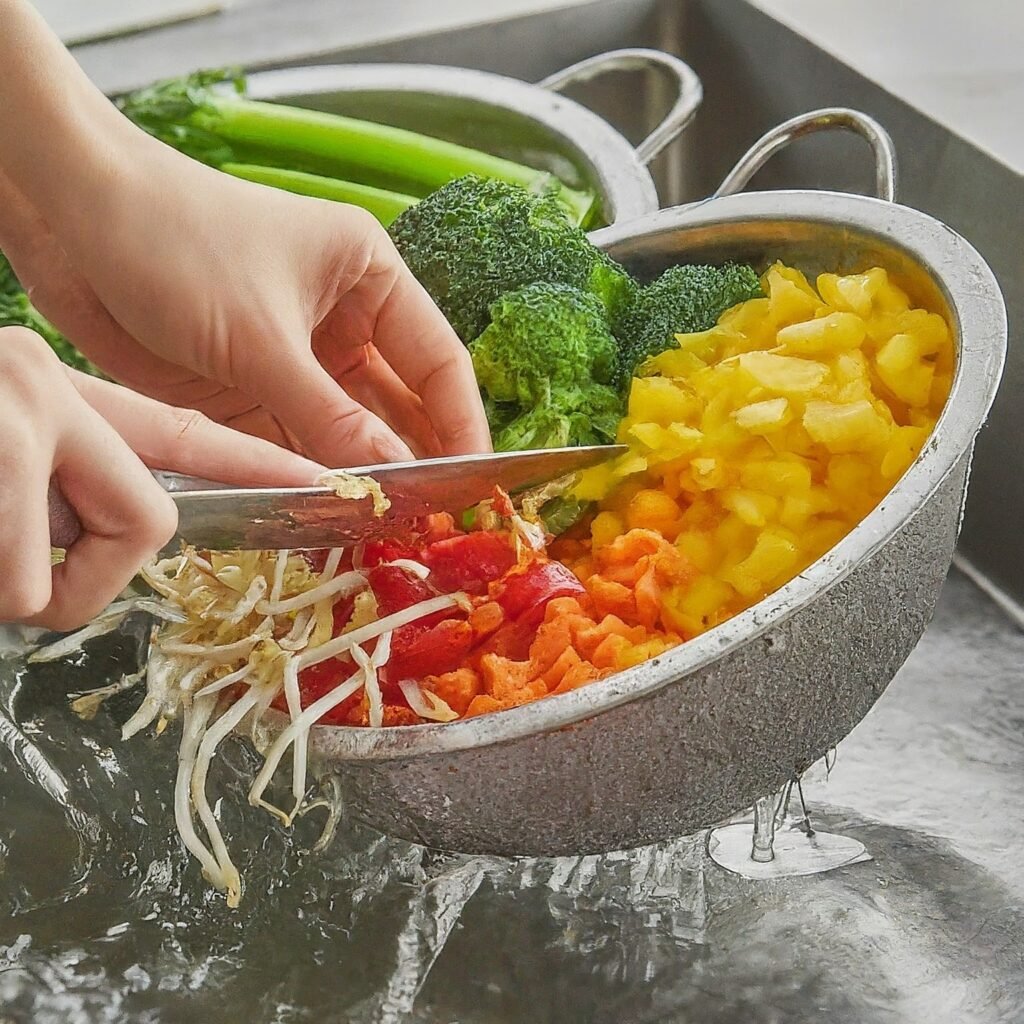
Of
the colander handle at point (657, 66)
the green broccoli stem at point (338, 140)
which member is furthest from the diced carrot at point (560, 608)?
the green broccoli stem at point (338, 140)

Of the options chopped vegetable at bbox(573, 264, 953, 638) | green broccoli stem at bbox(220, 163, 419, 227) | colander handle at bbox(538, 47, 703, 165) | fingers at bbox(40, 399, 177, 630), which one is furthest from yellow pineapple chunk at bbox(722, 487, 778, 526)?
green broccoli stem at bbox(220, 163, 419, 227)

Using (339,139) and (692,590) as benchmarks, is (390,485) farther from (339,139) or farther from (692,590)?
(339,139)

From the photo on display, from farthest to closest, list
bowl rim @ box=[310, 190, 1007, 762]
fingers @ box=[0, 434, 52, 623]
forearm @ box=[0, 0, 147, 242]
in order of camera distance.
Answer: forearm @ box=[0, 0, 147, 242] → bowl rim @ box=[310, 190, 1007, 762] → fingers @ box=[0, 434, 52, 623]

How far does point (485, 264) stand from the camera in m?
1.16

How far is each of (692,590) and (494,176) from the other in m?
0.79

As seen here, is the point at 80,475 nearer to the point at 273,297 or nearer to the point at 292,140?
the point at 273,297

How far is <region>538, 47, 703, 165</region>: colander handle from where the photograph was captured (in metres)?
1.45

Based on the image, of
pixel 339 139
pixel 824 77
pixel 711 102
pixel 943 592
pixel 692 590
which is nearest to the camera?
pixel 692 590

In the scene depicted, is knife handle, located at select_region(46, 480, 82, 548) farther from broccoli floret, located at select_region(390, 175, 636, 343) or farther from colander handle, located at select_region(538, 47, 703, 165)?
colander handle, located at select_region(538, 47, 703, 165)

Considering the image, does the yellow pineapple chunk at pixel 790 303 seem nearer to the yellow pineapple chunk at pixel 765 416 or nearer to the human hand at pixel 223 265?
the yellow pineapple chunk at pixel 765 416

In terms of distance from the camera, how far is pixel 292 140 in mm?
1671

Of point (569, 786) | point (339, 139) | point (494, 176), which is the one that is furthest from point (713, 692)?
point (339, 139)

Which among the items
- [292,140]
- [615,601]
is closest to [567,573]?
[615,601]

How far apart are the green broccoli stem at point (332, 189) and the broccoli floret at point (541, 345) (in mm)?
510
